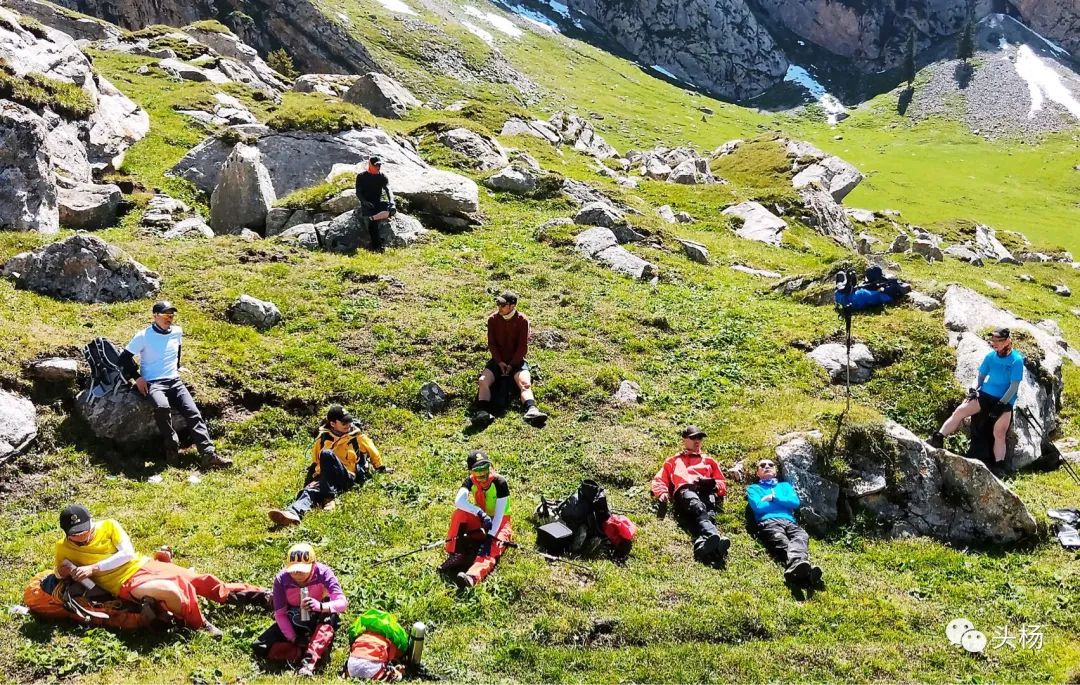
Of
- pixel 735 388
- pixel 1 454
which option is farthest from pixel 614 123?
pixel 1 454

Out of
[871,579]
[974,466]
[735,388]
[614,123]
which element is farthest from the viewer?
[614,123]

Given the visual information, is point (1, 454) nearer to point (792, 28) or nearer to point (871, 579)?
point (871, 579)

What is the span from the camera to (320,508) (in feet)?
41.8

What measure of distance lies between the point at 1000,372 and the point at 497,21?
150308mm

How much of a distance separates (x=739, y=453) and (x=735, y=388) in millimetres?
3201

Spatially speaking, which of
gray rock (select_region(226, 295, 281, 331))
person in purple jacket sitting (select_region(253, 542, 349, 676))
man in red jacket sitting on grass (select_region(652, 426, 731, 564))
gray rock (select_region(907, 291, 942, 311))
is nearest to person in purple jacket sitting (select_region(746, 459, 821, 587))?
man in red jacket sitting on grass (select_region(652, 426, 731, 564))

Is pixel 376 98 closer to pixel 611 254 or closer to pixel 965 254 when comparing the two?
pixel 611 254

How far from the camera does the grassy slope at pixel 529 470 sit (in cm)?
953

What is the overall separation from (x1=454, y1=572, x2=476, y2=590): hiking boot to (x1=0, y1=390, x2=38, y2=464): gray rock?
884 cm

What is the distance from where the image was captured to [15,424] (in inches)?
519

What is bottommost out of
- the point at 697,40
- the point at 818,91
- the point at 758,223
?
the point at 758,223

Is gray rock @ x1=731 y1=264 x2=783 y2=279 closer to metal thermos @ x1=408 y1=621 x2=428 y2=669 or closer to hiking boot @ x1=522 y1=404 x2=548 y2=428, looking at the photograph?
hiking boot @ x1=522 y1=404 x2=548 y2=428

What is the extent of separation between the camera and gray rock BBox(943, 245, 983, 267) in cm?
4578

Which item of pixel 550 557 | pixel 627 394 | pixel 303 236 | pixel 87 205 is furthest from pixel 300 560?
pixel 87 205
